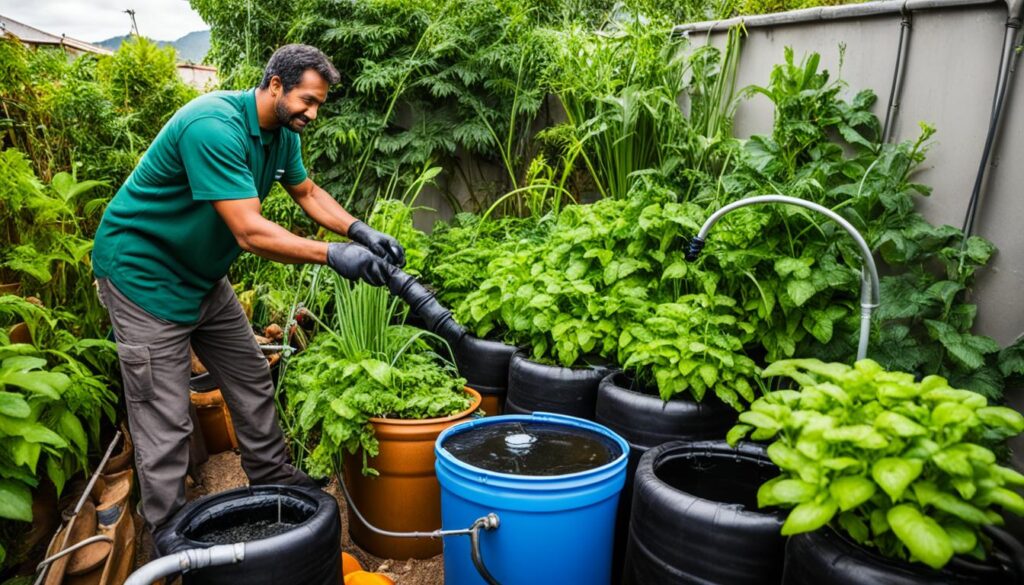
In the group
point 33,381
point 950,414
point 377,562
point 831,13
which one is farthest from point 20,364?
→ point 831,13

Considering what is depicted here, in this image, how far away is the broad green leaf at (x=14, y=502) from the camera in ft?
4.68

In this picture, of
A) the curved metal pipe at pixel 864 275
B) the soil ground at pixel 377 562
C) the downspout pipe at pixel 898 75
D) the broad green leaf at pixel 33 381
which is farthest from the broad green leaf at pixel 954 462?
the broad green leaf at pixel 33 381

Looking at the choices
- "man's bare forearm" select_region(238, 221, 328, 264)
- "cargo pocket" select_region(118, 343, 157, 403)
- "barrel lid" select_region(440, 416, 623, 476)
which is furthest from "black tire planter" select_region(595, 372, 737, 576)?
"cargo pocket" select_region(118, 343, 157, 403)

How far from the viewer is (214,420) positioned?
9.89 ft

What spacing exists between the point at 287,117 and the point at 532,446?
4.24 ft

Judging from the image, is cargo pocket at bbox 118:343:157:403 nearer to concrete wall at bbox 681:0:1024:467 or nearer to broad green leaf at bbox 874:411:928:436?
broad green leaf at bbox 874:411:928:436

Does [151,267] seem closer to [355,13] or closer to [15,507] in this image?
[15,507]

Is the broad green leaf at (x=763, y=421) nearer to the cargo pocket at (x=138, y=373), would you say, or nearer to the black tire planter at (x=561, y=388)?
the black tire planter at (x=561, y=388)

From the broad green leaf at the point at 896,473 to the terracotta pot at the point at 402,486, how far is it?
1402 mm

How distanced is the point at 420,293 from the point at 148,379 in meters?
0.90

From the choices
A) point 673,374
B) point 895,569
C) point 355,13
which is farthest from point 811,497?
point 355,13

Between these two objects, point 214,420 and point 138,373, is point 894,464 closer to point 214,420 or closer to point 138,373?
point 138,373

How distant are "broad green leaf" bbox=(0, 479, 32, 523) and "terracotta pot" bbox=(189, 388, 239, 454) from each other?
1.40 metres

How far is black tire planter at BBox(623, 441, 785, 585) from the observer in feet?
4.72
